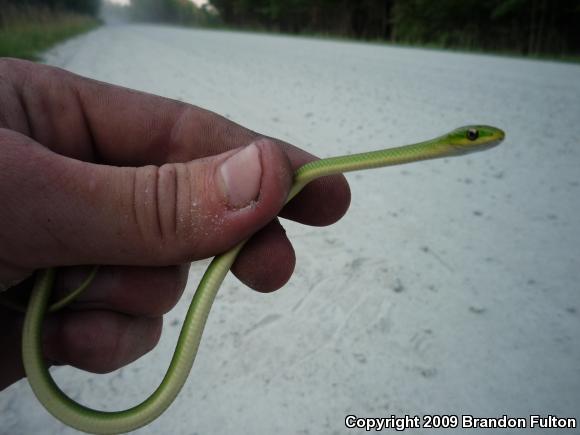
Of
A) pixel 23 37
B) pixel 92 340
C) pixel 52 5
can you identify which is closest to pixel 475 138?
pixel 92 340

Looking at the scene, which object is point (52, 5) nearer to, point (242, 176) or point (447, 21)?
point (447, 21)

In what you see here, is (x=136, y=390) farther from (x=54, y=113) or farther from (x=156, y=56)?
(x=156, y=56)

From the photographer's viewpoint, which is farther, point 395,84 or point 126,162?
point 395,84

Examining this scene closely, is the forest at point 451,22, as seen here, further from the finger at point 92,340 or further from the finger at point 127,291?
the finger at point 92,340

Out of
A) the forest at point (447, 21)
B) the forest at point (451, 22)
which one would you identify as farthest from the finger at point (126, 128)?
the forest at point (451, 22)

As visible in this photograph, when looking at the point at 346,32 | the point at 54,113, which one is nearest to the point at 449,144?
the point at 54,113

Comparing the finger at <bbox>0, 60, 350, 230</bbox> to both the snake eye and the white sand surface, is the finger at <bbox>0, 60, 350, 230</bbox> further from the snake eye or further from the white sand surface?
the snake eye
